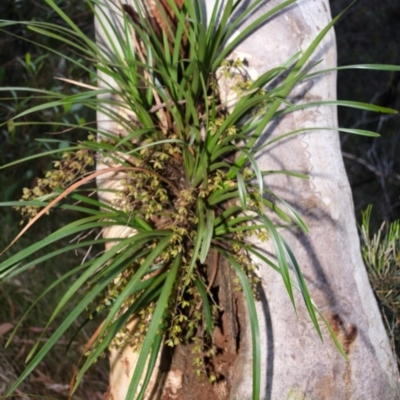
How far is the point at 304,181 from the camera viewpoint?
4.32 ft

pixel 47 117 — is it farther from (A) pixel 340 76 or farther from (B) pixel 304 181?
(A) pixel 340 76

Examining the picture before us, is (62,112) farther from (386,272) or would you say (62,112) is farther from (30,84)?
(386,272)

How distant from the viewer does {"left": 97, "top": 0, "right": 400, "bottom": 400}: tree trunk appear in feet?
4.11

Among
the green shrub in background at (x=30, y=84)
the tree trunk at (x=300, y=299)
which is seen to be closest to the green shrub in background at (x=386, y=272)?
the tree trunk at (x=300, y=299)

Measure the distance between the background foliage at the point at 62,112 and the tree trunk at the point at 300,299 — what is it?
23.6 inches

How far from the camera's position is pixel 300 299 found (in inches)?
50.2

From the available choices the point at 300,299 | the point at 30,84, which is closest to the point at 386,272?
the point at 300,299

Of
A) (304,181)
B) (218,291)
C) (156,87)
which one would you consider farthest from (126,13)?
(218,291)

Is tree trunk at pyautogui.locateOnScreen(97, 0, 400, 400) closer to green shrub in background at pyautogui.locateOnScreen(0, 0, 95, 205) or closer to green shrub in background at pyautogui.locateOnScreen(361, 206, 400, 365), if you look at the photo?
green shrub in background at pyautogui.locateOnScreen(361, 206, 400, 365)

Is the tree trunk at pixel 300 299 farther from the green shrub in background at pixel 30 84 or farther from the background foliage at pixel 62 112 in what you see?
the green shrub in background at pixel 30 84

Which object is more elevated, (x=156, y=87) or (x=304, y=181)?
(x=156, y=87)

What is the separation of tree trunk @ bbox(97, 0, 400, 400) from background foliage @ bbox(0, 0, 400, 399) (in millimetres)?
601

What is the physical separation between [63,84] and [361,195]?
2.25 metres

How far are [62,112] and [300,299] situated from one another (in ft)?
4.92
